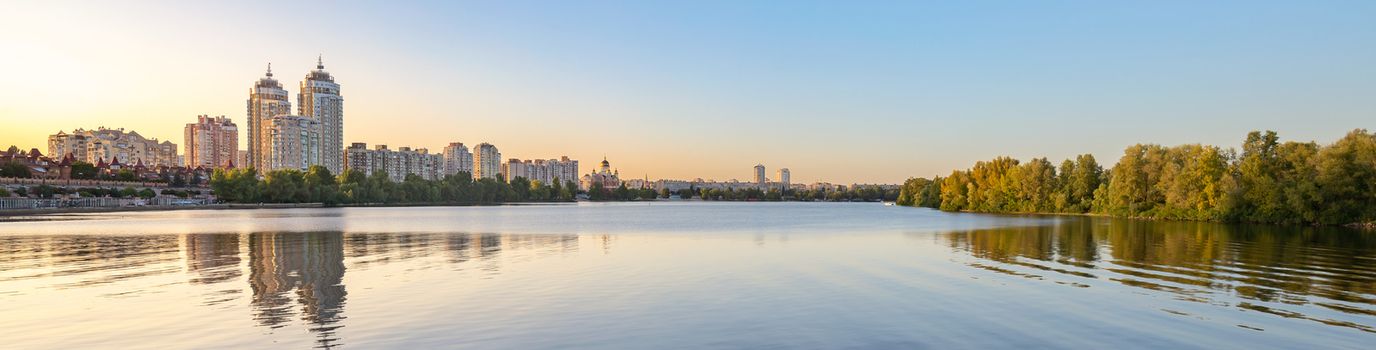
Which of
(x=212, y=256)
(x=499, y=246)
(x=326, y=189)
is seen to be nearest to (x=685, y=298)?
(x=499, y=246)

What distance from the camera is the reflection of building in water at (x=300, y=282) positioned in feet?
49.3

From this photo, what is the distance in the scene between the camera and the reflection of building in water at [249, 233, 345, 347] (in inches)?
592

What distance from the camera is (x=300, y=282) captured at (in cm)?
2108

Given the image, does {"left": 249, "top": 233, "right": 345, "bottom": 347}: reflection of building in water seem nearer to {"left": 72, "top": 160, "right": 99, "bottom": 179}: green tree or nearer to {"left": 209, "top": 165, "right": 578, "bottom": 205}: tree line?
{"left": 209, "top": 165, "right": 578, "bottom": 205}: tree line

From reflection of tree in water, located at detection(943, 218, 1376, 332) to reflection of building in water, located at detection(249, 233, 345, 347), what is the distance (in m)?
18.0

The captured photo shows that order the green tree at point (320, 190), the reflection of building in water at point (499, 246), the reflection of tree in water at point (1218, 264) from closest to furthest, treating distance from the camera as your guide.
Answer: the reflection of tree in water at point (1218, 264) → the reflection of building in water at point (499, 246) → the green tree at point (320, 190)

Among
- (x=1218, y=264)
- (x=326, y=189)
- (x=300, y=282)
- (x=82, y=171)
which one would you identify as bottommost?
(x=1218, y=264)

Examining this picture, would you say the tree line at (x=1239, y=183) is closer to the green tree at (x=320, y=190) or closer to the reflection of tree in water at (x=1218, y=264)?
the reflection of tree in water at (x=1218, y=264)

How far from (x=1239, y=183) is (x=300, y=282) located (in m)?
74.0

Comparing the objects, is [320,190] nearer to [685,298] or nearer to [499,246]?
[499,246]

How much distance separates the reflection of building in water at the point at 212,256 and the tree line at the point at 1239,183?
2764 inches

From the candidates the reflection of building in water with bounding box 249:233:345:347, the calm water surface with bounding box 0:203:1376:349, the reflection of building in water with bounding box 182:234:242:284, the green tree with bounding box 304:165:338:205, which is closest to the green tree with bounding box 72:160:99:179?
the green tree with bounding box 304:165:338:205

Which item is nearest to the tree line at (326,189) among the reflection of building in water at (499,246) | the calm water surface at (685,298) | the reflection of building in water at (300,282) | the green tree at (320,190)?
the green tree at (320,190)

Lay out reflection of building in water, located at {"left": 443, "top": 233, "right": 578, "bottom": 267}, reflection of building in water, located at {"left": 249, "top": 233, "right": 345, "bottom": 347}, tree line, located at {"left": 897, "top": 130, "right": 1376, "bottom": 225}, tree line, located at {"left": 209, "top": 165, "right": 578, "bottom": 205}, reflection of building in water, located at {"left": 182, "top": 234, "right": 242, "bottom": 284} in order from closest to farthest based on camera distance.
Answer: reflection of building in water, located at {"left": 249, "top": 233, "right": 345, "bottom": 347} < reflection of building in water, located at {"left": 182, "top": 234, "right": 242, "bottom": 284} < reflection of building in water, located at {"left": 443, "top": 233, "right": 578, "bottom": 267} < tree line, located at {"left": 897, "top": 130, "right": 1376, "bottom": 225} < tree line, located at {"left": 209, "top": 165, "right": 578, "bottom": 205}
